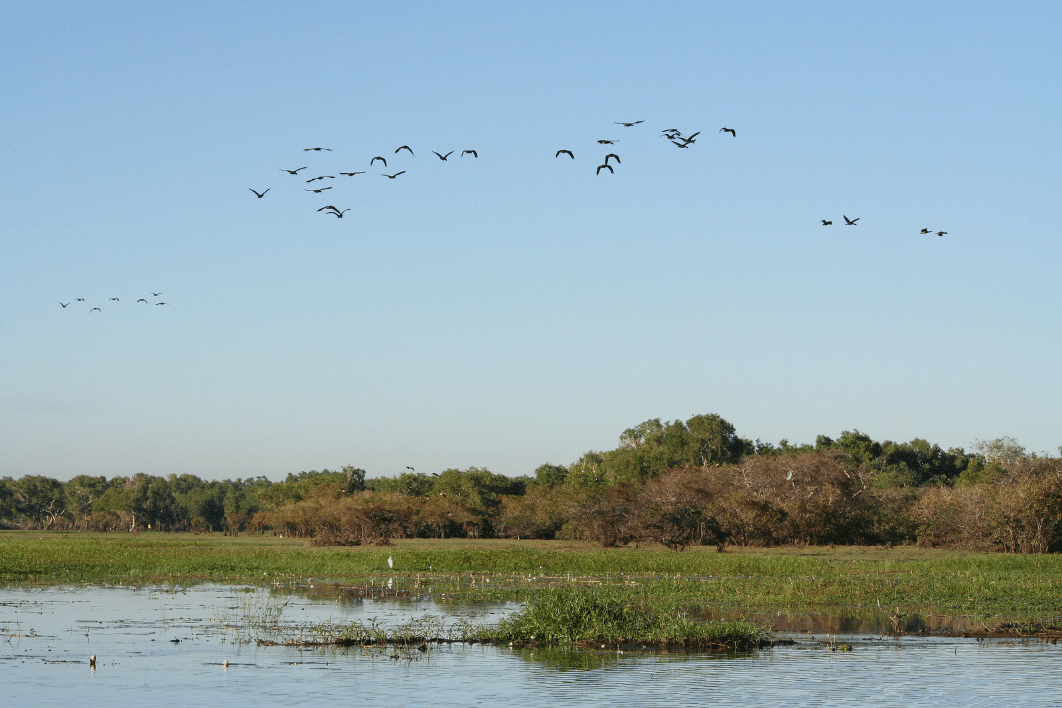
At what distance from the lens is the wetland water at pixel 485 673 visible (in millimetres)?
18844

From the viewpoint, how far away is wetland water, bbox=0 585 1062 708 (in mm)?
18844

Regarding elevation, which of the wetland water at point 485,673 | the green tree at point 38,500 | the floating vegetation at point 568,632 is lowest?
the wetland water at point 485,673

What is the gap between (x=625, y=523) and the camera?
66.8m

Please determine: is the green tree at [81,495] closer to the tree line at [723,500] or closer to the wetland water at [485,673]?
the tree line at [723,500]

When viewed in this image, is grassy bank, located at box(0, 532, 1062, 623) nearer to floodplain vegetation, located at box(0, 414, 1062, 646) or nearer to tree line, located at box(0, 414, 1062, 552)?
floodplain vegetation, located at box(0, 414, 1062, 646)

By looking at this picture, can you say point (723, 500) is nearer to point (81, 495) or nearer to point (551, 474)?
point (551, 474)

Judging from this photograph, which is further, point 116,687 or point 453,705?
point 116,687

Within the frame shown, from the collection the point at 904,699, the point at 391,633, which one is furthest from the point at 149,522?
the point at 904,699

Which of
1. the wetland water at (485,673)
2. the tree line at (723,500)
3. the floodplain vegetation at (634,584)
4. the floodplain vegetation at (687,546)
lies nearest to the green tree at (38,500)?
the tree line at (723,500)

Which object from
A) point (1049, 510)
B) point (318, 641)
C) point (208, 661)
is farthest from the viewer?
point (1049, 510)

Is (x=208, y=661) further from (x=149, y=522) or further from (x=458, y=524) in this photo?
(x=149, y=522)

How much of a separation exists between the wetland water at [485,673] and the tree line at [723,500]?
39410 millimetres

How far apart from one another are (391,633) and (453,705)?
791 centimetres

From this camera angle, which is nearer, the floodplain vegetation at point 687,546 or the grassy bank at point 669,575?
the floodplain vegetation at point 687,546
